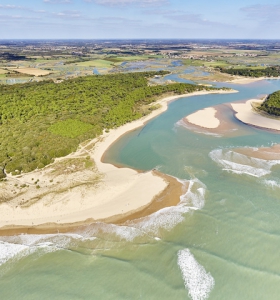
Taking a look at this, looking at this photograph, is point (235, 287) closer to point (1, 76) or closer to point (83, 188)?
point (83, 188)

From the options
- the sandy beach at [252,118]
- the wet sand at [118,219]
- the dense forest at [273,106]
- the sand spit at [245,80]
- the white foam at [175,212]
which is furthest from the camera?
the sand spit at [245,80]

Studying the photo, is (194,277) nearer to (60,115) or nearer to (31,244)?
(31,244)

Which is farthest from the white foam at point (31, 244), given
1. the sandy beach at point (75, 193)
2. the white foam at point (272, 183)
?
the white foam at point (272, 183)

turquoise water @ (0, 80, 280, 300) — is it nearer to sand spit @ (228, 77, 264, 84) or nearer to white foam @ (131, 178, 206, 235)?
white foam @ (131, 178, 206, 235)

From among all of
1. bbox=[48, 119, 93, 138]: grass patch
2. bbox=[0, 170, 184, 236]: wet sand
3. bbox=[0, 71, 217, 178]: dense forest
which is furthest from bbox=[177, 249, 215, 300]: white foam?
bbox=[48, 119, 93, 138]: grass patch

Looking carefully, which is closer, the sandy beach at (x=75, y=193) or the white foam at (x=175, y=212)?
the white foam at (x=175, y=212)

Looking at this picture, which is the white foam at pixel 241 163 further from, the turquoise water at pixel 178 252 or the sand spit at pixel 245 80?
the sand spit at pixel 245 80

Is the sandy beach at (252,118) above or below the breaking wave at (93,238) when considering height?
above
